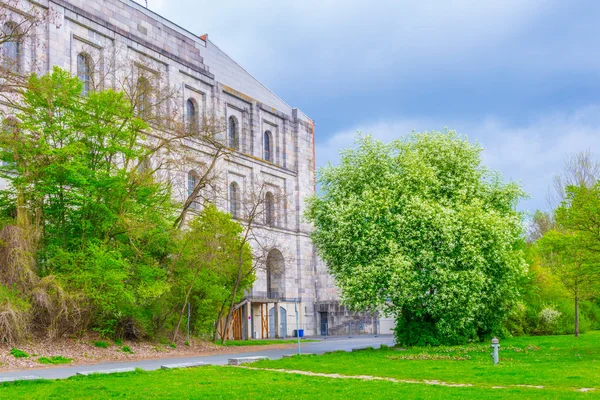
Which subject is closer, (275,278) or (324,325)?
(275,278)

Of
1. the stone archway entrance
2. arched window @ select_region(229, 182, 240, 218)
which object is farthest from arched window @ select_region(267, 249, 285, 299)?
arched window @ select_region(229, 182, 240, 218)

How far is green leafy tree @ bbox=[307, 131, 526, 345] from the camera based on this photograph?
28875 mm

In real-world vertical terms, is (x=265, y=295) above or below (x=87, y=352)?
above

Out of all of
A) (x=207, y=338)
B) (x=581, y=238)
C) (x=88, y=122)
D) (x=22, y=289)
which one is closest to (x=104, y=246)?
(x=22, y=289)

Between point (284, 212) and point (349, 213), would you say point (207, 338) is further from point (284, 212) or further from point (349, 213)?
point (284, 212)

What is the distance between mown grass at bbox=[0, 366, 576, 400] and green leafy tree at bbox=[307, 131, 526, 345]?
1155 centimetres

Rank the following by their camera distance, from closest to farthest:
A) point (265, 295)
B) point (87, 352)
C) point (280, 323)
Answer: point (87, 352), point (265, 295), point (280, 323)

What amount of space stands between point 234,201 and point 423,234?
2564 centimetres

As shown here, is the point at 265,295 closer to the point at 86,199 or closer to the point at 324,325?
the point at 324,325

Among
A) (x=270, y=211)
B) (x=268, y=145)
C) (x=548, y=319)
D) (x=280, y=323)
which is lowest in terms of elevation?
(x=280, y=323)

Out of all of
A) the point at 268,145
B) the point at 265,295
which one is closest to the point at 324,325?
Result: the point at 265,295

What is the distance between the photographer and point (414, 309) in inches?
1206

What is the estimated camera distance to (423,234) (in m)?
29.2

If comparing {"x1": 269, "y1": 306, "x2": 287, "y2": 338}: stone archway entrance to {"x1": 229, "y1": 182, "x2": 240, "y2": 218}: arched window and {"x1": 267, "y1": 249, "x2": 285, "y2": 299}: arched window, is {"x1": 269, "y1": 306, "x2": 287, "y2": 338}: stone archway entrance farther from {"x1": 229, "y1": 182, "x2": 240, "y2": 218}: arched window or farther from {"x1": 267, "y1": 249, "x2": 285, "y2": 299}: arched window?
{"x1": 229, "y1": 182, "x2": 240, "y2": 218}: arched window
